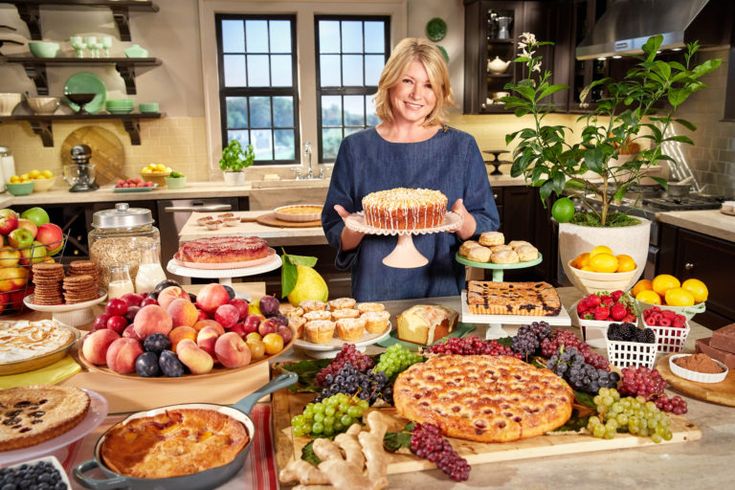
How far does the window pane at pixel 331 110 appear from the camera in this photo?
6.81 metres

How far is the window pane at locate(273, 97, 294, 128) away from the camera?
676cm

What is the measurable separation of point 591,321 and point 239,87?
5365mm

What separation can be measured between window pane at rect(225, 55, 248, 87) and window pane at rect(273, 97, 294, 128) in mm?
364

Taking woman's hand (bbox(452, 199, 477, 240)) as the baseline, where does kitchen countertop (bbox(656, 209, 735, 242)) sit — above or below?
below

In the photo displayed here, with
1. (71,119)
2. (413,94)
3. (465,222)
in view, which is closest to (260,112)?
(71,119)

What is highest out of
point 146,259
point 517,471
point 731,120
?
point 731,120

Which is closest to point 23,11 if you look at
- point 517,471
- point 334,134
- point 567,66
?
point 334,134

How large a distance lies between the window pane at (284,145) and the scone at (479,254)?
4.82m

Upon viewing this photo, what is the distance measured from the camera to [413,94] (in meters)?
2.50

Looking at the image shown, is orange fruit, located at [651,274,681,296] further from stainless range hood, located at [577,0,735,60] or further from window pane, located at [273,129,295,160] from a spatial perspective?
window pane, located at [273,129,295,160]

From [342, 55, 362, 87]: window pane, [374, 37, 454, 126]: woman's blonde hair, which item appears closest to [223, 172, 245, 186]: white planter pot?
[342, 55, 362, 87]: window pane

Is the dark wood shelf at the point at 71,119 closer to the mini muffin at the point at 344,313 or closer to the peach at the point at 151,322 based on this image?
the mini muffin at the point at 344,313

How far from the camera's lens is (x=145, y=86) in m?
6.38

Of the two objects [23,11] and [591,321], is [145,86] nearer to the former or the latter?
[23,11]
